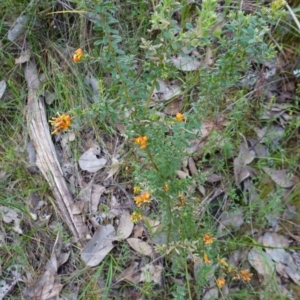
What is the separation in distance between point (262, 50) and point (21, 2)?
134cm

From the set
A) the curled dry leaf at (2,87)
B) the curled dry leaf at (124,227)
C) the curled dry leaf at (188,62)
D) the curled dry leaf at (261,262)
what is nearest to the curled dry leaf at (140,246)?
the curled dry leaf at (124,227)

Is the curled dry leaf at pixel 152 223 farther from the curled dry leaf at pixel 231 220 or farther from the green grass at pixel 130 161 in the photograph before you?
the curled dry leaf at pixel 231 220

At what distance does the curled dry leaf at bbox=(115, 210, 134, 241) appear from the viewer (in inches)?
68.9

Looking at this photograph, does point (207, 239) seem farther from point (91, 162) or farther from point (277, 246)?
point (91, 162)

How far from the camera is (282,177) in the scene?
1.91 meters

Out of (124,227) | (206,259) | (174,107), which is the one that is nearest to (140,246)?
(124,227)

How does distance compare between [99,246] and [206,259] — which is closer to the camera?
[206,259]

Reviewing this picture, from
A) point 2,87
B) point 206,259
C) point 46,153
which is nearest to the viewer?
point 206,259

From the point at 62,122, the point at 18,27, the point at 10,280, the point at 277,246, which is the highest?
the point at 62,122

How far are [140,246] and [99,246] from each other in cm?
17

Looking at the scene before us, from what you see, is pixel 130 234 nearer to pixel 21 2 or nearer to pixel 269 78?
pixel 269 78

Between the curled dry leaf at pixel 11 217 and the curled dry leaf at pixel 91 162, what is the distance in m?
0.36

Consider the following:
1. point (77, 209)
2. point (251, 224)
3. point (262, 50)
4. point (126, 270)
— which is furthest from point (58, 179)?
point (262, 50)

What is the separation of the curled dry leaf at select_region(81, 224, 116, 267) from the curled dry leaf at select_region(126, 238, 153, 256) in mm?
79
